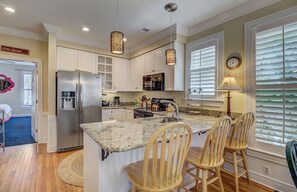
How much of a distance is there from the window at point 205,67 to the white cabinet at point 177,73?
129mm

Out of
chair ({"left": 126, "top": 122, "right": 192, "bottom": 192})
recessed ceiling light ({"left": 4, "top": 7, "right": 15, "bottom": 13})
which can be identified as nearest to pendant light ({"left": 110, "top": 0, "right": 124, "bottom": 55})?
chair ({"left": 126, "top": 122, "right": 192, "bottom": 192})

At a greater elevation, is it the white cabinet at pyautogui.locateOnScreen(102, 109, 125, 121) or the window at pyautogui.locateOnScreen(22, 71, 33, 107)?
the window at pyautogui.locateOnScreen(22, 71, 33, 107)

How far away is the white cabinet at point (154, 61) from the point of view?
3.74 meters

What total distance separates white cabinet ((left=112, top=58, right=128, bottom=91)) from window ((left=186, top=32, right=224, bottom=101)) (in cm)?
219

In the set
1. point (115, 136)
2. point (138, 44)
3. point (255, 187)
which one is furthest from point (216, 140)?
point (138, 44)

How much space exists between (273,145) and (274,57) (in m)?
1.23

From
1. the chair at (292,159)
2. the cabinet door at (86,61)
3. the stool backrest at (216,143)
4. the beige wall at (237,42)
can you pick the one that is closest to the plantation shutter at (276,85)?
the beige wall at (237,42)

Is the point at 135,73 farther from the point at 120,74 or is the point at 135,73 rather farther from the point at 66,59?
the point at 66,59

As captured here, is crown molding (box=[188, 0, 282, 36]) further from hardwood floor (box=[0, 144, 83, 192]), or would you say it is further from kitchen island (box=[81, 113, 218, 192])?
hardwood floor (box=[0, 144, 83, 192])

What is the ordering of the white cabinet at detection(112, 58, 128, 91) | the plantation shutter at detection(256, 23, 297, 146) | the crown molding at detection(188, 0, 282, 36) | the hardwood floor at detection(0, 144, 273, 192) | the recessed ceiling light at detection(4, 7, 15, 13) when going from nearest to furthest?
the plantation shutter at detection(256, 23, 297, 146)
the hardwood floor at detection(0, 144, 273, 192)
the crown molding at detection(188, 0, 282, 36)
the recessed ceiling light at detection(4, 7, 15, 13)
the white cabinet at detection(112, 58, 128, 91)

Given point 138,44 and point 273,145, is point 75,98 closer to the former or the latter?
point 138,44

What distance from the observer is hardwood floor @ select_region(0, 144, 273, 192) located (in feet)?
7.25

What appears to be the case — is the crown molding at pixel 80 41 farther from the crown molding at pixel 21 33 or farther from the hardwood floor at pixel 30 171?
the hardwood floor at pixel 30 171

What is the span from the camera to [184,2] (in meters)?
2.50
